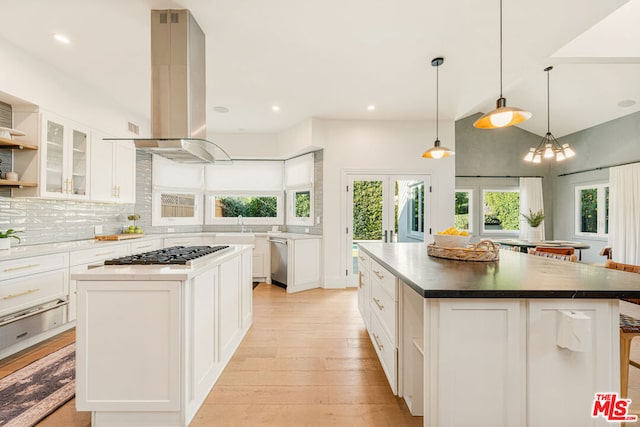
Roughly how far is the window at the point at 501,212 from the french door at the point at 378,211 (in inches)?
104

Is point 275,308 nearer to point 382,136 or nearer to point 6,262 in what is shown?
point 6,262

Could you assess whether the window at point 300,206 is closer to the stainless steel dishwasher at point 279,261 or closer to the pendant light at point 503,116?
the stainless steel dishwasher at point 279,261

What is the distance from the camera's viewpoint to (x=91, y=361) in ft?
5.04

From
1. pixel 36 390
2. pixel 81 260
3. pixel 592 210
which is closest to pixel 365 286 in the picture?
pixel 36 390

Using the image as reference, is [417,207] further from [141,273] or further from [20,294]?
[20,294]

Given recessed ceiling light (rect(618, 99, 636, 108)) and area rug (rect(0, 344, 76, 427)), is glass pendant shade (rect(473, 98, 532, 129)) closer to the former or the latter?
area rug (rect(0, 344, 76, 427))

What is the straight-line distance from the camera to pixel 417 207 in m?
4.78

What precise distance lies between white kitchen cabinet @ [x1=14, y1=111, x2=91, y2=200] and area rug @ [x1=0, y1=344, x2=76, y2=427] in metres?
1.64

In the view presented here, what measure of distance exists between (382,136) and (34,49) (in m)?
4.31

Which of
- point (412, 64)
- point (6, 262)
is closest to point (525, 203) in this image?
point (412, 64)

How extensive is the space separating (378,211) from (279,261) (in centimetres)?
186

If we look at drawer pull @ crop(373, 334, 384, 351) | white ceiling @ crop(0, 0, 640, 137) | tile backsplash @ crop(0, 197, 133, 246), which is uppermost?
white ceiling @ crop(0, 0, 640, 137)

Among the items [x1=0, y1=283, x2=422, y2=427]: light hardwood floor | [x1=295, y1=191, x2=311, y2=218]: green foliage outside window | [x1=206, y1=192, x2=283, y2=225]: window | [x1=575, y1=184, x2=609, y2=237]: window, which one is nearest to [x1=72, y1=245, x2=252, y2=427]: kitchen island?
[x1=0, y1=283, x2=422, y2=427]: light hardwood floor

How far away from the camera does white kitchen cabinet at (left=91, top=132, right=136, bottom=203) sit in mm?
3439
